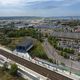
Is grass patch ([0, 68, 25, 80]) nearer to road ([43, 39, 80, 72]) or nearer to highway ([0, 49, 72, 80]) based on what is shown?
highway ([0, 49, 72, 80])

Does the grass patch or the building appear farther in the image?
the building

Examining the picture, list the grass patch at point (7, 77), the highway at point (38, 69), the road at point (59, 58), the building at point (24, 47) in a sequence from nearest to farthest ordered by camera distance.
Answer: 1. the highway at point (38, 69)
2. the grass patch at point (7, 77)
3. the road at point (59, 58)
4. the building at point (24, 47)

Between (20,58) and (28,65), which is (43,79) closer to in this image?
(28,65)

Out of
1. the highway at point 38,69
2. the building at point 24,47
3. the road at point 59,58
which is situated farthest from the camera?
the building at point 24,47

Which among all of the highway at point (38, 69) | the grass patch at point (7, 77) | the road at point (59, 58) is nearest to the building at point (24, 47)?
the road at point (59, 58)

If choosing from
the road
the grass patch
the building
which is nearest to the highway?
the grass patch

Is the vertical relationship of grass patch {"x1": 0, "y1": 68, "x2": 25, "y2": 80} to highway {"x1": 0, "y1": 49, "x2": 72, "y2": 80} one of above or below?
below

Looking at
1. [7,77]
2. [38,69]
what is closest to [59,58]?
[38,69]

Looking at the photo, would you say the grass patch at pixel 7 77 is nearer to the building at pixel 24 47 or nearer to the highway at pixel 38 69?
the highway at pixel 38 69

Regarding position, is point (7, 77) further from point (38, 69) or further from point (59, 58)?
point (59, 58)

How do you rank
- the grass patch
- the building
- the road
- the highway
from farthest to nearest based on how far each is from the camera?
the building
the road
the grass patch
the highway

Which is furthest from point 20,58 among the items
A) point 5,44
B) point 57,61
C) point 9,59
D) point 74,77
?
point 5,44
